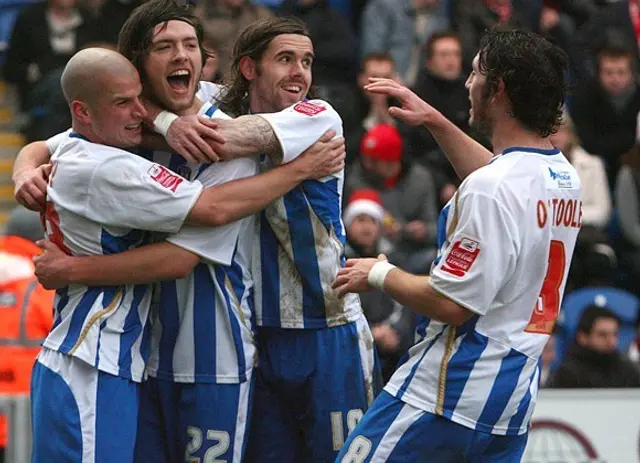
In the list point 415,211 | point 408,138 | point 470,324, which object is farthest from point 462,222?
point 408,138

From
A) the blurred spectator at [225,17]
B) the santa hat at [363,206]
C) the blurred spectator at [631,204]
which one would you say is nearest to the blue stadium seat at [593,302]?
the blurred spectator at [631,204]

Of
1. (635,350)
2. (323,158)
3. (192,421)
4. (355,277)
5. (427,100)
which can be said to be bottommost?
(635,350)

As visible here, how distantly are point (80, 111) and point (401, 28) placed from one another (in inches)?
285

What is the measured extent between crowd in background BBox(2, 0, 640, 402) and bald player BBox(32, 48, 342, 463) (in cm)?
404

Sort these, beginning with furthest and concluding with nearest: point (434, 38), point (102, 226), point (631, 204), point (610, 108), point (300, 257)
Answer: point (610, 108) < point (434, 38) < point (631, 204) < point (300, 257) < point (102, 226)

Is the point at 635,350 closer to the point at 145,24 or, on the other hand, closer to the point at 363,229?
the point at 363,229

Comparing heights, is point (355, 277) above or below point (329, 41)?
below

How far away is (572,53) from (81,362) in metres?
8.17

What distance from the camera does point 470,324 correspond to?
5.03 metres

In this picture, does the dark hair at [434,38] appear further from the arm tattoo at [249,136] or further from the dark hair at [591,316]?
the arm tattoo at [249,136]

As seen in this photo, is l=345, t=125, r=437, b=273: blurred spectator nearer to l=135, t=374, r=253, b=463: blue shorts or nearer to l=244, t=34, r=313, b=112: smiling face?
l=244, t=34, r=313, b=112: smiling face

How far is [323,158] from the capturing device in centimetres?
552

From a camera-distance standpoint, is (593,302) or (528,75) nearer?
(528,75)

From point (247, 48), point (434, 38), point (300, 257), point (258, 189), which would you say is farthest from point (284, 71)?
point (434, 38)
